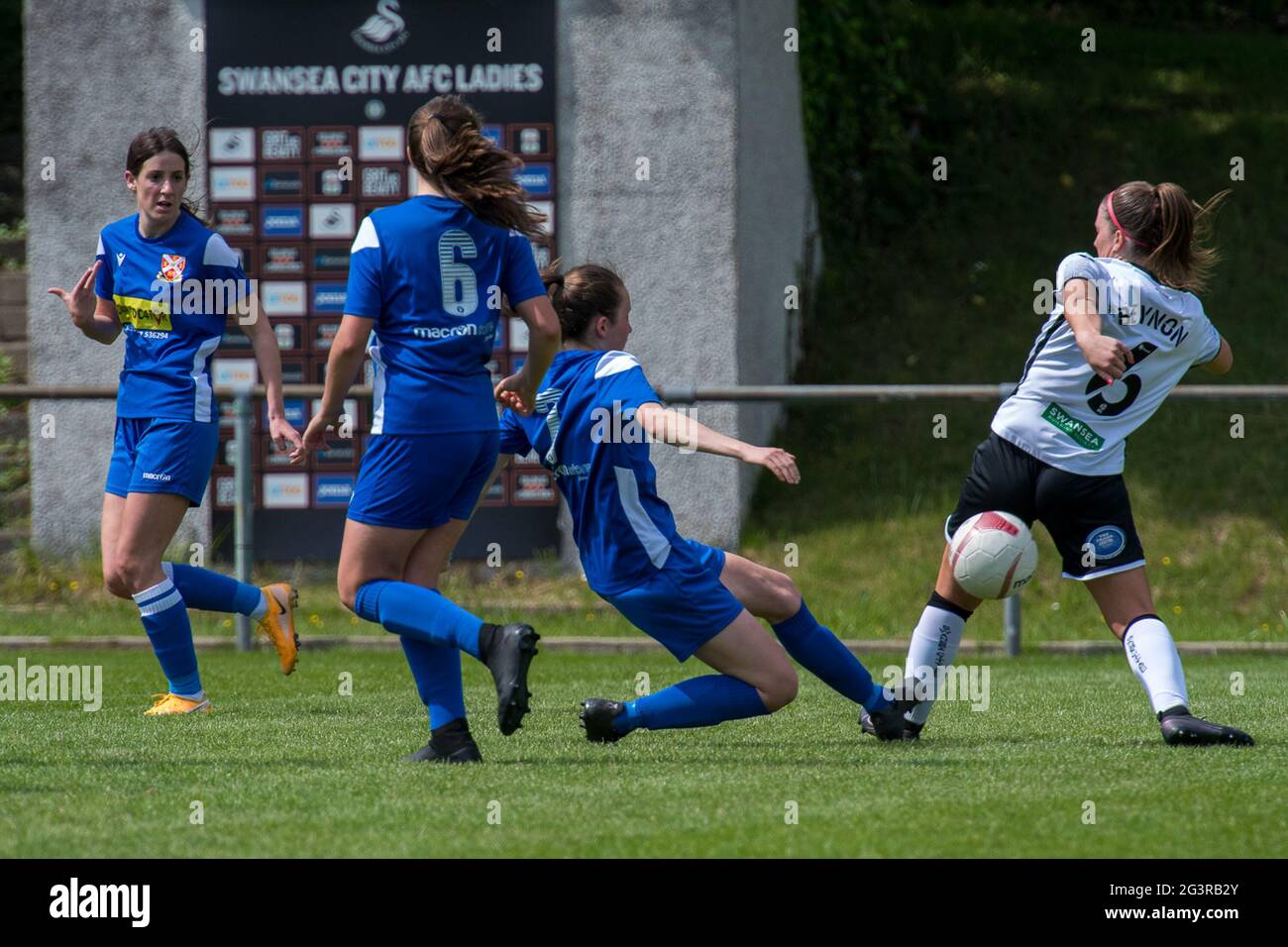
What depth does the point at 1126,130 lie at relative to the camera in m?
15.2

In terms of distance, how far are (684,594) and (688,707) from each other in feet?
1.17

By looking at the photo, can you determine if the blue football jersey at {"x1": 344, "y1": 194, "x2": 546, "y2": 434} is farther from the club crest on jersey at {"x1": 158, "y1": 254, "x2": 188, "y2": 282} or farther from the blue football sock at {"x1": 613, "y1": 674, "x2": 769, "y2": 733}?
the club crest on jersey at {"x1": 158, "y1": 254, "x2": 188, "y2": 282}

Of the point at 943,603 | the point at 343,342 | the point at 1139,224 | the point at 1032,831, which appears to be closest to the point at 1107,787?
the point at 1032,831

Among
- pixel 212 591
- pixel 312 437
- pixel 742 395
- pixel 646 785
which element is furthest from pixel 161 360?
pixel 742 395

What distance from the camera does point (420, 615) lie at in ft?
A: 15.0

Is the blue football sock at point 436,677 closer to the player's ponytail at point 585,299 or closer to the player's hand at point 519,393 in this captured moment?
the player's hand at point 519,393

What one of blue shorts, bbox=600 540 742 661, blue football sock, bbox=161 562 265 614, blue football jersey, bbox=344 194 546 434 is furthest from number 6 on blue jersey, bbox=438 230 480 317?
blue football sock, bbox=161 562 265 614

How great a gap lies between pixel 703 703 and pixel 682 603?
332 millimetres

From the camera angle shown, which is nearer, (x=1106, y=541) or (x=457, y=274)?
(x=457, y=274)

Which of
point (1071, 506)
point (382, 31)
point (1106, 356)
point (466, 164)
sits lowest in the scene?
point (1071, 506)

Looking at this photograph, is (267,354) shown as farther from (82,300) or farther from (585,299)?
(585,299)

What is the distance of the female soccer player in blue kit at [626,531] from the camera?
4734mm
